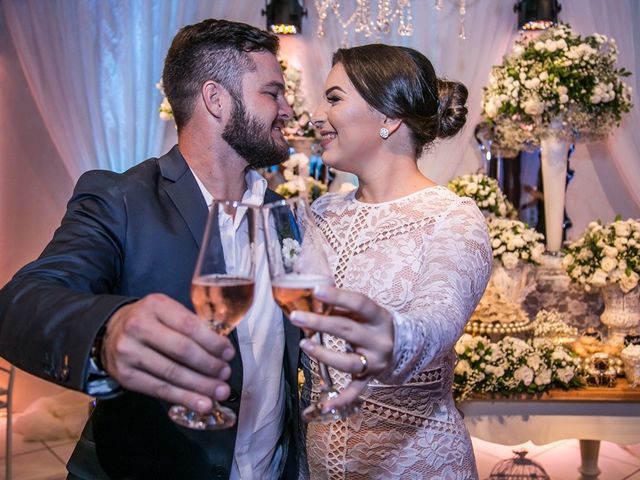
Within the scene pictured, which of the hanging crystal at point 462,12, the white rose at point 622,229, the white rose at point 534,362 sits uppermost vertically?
the hanging crystal at point 462,12

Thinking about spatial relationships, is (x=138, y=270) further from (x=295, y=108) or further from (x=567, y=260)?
(x=295, y=108)

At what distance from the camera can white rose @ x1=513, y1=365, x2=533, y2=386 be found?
3332 millimetres

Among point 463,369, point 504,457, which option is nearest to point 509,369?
point 463,369

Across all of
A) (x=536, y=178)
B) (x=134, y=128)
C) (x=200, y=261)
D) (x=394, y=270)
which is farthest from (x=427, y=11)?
(x=200, y=261)

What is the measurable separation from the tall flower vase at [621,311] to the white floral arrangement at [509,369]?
49 cm

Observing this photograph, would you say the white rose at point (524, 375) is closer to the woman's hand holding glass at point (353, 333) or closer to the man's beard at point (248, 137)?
the man's beard at point (248, 137)

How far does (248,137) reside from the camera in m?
2.15

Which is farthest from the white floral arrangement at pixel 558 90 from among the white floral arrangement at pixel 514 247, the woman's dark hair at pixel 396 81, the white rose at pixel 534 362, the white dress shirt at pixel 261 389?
the white dress shirt at pixel 261 389

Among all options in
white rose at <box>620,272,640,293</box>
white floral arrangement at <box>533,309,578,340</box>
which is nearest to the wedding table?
white floral arrangement at <box>533,309,578,340</box>

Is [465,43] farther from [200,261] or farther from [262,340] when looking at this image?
[200,261]

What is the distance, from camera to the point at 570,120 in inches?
157

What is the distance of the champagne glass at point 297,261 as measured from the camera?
38.9 inches

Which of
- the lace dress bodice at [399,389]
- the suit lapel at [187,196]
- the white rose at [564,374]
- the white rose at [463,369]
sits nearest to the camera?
the suit lapel at [187,196]

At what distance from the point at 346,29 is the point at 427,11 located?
0.68 metres
